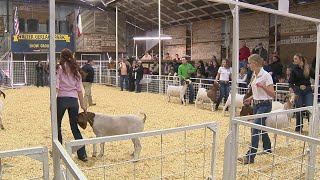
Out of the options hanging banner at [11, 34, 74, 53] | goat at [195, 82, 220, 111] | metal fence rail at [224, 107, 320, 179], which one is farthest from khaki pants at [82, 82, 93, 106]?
hanging banner at [11, 34, 74, 53]

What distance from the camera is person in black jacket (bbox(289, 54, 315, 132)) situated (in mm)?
6293

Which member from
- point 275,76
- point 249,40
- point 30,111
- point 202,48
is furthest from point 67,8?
point 275,76

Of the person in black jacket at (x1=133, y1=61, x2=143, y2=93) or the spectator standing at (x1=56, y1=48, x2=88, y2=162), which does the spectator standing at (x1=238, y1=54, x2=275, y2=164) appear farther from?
the person in black jacket at (x1=133, y1=61, x2=143, y2=93)

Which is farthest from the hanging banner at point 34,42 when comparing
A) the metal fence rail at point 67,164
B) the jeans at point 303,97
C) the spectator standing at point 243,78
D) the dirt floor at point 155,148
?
the metal fence rail at point 67,164

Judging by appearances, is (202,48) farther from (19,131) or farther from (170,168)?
(170,168)

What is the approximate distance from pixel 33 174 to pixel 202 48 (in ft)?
52.1

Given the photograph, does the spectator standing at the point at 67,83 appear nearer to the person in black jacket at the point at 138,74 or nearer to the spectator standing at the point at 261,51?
the person in black jacket at the point at 138,74

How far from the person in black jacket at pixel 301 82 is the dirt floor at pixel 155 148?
1002 millimetres

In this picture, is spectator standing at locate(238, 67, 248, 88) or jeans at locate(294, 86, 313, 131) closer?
jeans at locate(294, 86, 313, 131)

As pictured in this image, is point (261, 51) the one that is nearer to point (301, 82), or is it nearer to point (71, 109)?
point (301, 82)

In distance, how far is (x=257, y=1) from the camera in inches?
556

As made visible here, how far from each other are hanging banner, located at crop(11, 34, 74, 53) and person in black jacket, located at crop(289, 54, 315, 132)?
17.5m

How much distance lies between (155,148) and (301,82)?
128 inches

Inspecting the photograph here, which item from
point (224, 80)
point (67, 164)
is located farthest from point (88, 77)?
point (67, 164)
